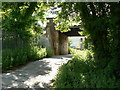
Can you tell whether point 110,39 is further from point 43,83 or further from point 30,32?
point 30,32

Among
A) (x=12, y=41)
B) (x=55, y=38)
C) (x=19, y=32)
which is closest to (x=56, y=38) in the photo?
(x=55, y=38)

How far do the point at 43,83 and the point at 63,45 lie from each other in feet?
45.7

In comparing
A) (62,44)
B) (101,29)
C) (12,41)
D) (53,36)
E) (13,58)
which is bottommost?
(13,58)

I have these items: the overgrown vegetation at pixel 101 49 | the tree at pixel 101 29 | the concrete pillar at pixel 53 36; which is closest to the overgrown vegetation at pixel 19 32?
the tree at pixel 101 29

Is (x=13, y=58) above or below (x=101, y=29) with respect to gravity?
below

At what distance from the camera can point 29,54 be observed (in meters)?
9.81

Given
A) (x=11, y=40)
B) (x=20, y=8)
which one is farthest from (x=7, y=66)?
(x=20, y=8)

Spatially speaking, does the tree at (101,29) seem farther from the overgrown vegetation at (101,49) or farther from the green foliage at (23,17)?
the green foliage at (23,17)

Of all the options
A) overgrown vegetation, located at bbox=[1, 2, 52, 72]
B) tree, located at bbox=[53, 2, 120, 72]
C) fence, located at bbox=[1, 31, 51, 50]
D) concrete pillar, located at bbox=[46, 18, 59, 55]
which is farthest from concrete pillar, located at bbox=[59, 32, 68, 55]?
tree, located at bbox=[53, 2, 120, 72]

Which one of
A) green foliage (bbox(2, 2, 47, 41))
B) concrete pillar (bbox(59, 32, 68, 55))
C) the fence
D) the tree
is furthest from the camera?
concrete pillar (bbox(59, 32, 68, 55))

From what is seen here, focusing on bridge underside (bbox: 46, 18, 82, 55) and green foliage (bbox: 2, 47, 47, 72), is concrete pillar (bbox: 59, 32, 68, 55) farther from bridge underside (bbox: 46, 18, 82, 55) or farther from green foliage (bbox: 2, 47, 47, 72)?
green foliage (bbox: 2, 47, 47, 72)

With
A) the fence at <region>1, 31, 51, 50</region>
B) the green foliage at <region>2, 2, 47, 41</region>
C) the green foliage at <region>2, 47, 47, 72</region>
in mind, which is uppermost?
the green foliage at <region>2, 2, 47, 41</region>

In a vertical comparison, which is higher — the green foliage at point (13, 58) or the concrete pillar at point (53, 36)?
the concrete pillar at point (53, 36)

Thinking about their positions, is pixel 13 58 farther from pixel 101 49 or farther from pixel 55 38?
pixel 55 38
